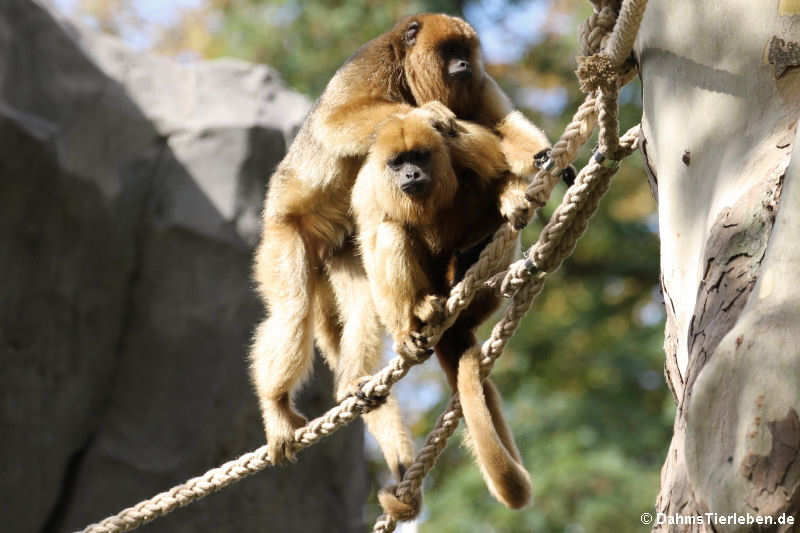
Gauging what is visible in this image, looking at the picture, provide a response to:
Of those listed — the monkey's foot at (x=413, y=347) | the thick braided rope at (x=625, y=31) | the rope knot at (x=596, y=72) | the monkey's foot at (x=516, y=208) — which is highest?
the thick braided rope at (x=625, y=31)

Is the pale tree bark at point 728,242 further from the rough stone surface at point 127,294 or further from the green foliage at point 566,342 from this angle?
the green foliage at point 566,342

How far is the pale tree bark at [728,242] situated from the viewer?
218 cm

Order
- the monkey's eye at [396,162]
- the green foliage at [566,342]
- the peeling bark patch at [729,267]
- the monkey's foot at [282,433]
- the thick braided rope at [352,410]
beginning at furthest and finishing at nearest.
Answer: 1. the green foliage at [566,342]
2. the monkey's foot at [282,433]
3. the monkey's eye at [396,162]
4. the thick braided rope at [352,410]
5. the peeling bark patch at [729,267]

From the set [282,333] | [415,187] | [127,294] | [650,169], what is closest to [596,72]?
[650,169]

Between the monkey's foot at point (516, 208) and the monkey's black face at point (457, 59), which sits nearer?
the monkey's foot at point (516, 208)

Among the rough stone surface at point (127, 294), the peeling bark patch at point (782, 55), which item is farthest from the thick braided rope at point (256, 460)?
the rough stone surface at point (127, 294)

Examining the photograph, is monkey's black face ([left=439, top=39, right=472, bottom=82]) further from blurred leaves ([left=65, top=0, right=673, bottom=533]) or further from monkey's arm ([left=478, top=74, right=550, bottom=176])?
blurred leaves ([left=65, top=0, right=673, bottom=533])

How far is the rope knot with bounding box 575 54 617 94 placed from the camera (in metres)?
3.28

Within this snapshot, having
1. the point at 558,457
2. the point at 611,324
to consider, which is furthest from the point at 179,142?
the point at 611,324

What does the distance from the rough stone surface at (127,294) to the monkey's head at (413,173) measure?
12.7 ft

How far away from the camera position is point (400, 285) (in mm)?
4164

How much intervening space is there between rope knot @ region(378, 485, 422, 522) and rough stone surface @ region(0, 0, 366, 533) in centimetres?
355

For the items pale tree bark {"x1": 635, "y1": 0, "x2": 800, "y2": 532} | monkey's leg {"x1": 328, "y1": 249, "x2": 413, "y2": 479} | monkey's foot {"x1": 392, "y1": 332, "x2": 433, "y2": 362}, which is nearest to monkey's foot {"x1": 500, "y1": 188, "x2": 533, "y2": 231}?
monkey's foot {"x1": 392, "y1": 332, "x2": 433, "y2": 362}

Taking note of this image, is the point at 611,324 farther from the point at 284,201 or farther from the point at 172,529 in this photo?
the point at 284,201
